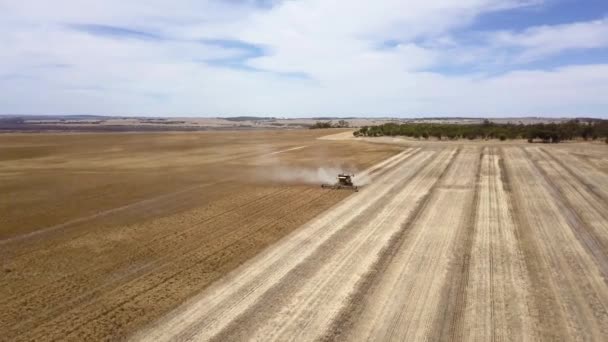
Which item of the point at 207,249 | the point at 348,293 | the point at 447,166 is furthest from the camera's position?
the point at 447,166

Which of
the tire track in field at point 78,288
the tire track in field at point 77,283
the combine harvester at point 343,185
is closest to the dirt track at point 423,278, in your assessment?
the tire track in field at point 78,288

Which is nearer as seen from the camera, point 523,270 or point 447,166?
point 523,270

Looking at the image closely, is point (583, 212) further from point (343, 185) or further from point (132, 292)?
point (132, 292)

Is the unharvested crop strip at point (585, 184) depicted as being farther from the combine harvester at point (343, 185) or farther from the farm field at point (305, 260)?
the combine harvester at point (343, 185)

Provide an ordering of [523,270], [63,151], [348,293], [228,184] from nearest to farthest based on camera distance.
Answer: [348,293], [523,270], [228,184], [63,151]

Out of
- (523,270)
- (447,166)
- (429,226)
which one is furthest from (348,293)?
(447,166)

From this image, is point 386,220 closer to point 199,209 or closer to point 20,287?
point 199,209

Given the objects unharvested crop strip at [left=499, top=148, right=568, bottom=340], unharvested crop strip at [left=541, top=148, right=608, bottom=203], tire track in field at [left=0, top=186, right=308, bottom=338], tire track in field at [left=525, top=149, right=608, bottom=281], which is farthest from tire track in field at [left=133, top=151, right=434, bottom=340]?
unharvested crop strip at [left=541, top=148, right=608, bottom=203]

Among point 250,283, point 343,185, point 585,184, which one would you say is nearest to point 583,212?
point 585,184

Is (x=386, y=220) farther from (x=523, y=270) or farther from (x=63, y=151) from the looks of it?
(x=63, y=151)
